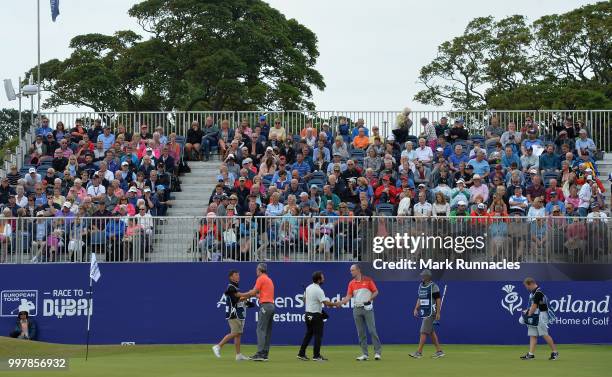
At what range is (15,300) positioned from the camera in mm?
32875

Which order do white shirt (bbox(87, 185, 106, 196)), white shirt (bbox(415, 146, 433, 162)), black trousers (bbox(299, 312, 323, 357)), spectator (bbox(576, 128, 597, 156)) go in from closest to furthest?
black trousers (bbox(299, 312, 323, 357)), white shirt (bbox(87, 185, 106, 196)), white shirt (bbox(415, 146, 433, 162)), spectator (bbox(576, 128, 597, 156))

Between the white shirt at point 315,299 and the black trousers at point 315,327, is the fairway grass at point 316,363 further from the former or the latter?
the white shirt at point 315,299

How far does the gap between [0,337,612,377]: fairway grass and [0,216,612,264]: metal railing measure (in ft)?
7.45

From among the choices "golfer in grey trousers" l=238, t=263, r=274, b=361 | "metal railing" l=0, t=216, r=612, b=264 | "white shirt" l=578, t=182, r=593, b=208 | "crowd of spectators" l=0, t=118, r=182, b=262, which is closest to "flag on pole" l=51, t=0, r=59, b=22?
"crowd of spectators" l=0, t=118, r=182, b=262

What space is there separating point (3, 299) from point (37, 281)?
95 cm

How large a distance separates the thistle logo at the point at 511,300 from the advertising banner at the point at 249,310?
0.02m

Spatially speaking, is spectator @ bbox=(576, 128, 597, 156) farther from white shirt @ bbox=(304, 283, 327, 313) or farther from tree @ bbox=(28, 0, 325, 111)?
tree @ bbox=(28, 0, 325, 111)

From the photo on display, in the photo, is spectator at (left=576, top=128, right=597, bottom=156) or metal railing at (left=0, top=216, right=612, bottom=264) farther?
spectator at (left=576, top=128, right=597, bottom=156)

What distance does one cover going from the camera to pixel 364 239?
32.6 m

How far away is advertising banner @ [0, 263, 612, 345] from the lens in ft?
107

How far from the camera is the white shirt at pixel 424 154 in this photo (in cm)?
3706

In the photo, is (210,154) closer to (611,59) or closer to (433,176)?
(433,176)

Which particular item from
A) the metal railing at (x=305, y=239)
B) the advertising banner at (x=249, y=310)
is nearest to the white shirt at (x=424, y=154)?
the metal railing at (x=305, y=239)

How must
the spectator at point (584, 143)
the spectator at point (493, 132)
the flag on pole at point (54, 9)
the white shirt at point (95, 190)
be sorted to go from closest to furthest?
1. the white shirt at point (95, 190)
2. the spectator at point (584, 143)
3. the spectator at point (493, 132)
4. the flag on pole at point (54, 9)
